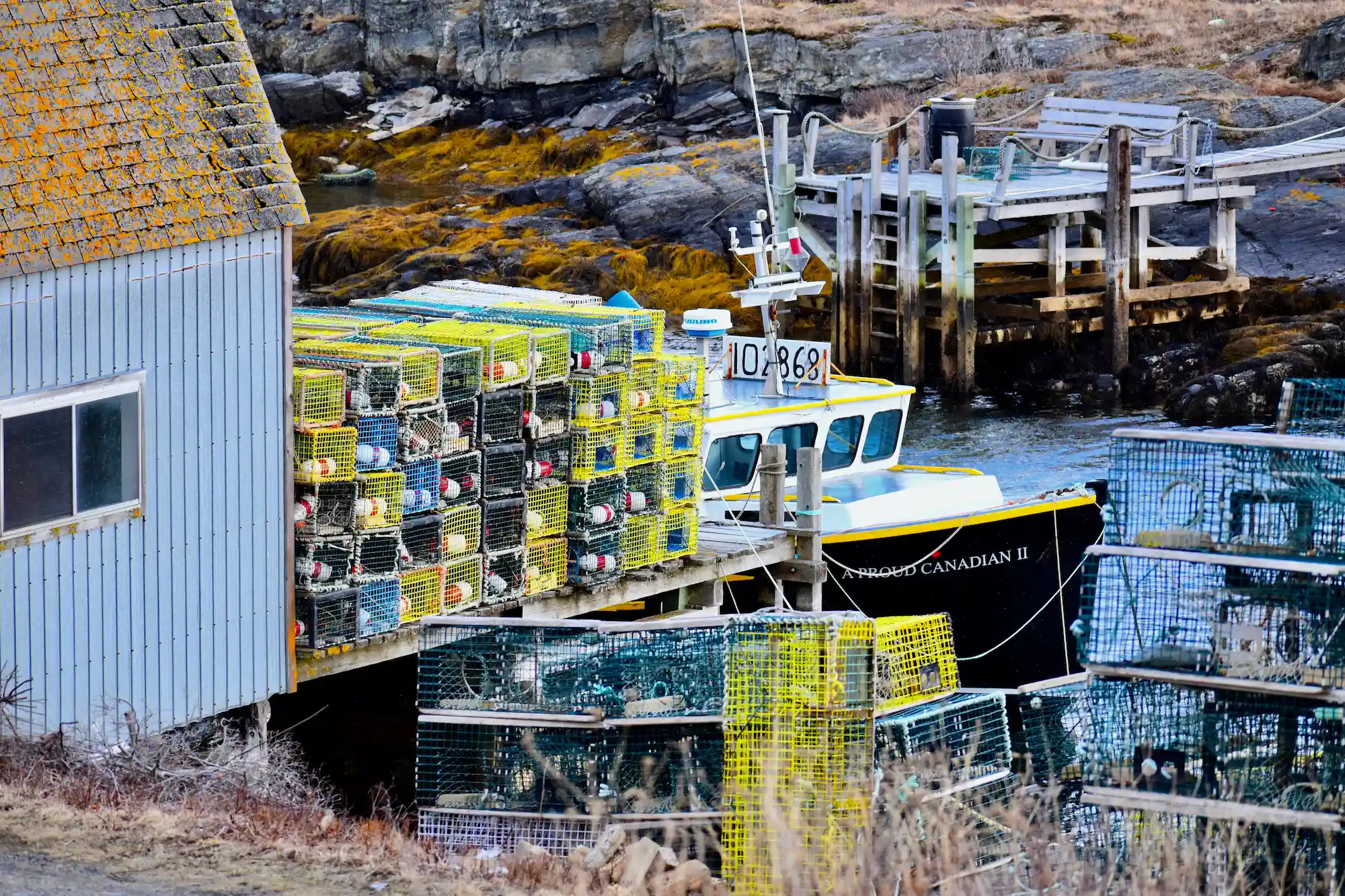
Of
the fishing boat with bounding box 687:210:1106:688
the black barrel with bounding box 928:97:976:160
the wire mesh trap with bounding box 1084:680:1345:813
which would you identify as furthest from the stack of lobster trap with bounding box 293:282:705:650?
the black barrel with bounding box 928:97:976:160

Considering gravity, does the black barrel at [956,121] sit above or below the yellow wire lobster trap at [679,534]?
above

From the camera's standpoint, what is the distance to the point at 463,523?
13.8 m

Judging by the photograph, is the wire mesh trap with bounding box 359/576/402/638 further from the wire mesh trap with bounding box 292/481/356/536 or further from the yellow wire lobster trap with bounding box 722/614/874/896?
the yellow wire lobster trap with bounding box 722/614/874/896

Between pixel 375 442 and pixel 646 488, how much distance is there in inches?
109

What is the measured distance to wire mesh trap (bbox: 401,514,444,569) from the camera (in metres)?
13.3

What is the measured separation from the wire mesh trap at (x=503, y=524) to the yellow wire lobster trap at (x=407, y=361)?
101cm

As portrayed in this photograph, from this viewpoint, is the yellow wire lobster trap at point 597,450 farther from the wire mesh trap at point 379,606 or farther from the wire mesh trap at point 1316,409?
the wire mesh trap at point 1316,409

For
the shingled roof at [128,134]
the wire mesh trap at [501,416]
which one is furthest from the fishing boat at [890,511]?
the shingled roof at [128,134]

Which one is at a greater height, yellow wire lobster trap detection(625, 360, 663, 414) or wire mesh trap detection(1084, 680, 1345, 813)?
yellow wire lobster trap detection(625, 360, 663, 414)

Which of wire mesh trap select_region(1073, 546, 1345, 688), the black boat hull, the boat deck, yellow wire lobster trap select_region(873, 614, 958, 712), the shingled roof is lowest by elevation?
the black boat hull

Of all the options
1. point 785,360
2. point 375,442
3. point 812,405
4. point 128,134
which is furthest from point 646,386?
point 128,134

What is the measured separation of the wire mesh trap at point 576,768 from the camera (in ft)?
35.0

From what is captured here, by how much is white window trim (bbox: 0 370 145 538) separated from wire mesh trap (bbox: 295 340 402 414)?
156 centimetres

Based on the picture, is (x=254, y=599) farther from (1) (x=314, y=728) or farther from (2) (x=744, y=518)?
(2) (x=744, y=518)
